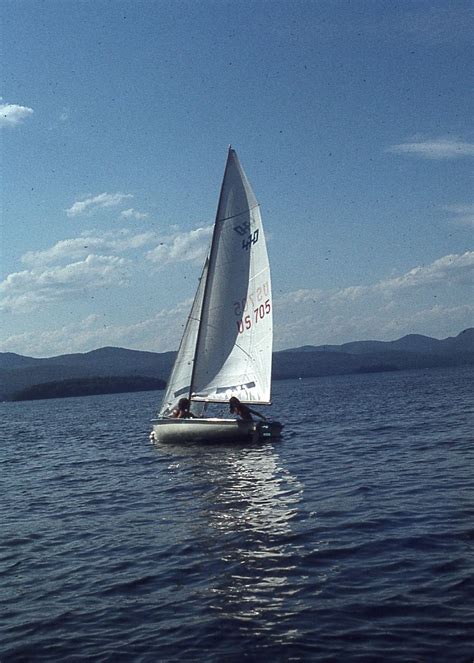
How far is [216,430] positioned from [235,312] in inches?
268

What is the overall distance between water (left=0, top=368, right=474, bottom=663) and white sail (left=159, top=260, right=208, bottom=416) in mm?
7894

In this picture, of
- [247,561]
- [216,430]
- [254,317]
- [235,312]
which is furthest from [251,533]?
[235,312]

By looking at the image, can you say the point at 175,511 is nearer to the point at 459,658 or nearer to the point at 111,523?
the point at 111,523

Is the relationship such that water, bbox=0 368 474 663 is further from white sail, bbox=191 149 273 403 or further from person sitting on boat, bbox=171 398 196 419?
white sail, bbox=191 149 273 403

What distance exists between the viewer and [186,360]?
38.3 meters

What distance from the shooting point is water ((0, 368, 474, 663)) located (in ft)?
35.9

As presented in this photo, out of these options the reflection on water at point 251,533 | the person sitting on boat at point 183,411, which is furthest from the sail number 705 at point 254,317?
the reflection on water at point 251,533

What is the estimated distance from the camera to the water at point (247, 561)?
35.9 ft

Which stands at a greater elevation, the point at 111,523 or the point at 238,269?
the point at 238,269

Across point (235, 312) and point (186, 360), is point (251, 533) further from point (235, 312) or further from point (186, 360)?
point (186, 360)

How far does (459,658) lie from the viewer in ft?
32.2

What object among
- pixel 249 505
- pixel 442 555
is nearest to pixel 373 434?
pixel 249 505

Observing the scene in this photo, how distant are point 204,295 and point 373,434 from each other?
13.6 meters

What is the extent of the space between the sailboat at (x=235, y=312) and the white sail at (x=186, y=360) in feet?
2.58
